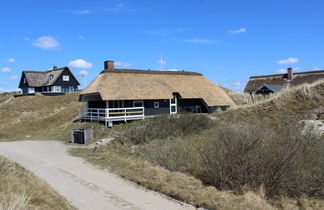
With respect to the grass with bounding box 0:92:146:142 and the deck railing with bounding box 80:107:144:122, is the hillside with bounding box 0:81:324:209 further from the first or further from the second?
the grass with bounding box 0:92:146:142

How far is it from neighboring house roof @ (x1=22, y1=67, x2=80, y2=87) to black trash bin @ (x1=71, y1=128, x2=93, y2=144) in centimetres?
Answer: 4034

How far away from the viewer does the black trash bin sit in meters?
22.3

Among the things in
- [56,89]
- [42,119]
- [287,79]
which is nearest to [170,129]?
[42,119]

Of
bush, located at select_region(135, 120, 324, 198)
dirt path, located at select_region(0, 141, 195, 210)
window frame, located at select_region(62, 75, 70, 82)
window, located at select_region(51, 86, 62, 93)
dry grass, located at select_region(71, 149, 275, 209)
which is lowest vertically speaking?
dirt path, located at select_region(0, 141, 195, 210)

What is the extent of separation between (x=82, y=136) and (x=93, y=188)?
1333cm

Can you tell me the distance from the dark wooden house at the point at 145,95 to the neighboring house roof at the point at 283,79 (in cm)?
1709

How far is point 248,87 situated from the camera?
51.9 meters

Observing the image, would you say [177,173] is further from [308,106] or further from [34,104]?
[34,104]

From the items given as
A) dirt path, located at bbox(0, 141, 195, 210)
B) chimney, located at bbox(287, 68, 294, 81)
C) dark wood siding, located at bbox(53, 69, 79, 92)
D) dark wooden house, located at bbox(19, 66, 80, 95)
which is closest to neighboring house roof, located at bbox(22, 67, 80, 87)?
dark wooden house, located at bbox(19, 66, 80, 95)

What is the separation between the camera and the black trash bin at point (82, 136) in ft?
73.0

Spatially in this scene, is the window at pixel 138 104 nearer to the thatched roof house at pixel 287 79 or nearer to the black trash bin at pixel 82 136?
the black trash bin at pixel 82 136

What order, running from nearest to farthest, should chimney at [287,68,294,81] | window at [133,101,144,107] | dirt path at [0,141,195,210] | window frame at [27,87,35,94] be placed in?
1. dirt path at [0,141,195,210]
2. window at [133,101,144,107]
3. chimney at [287,68,294,81]
4. window frame at [27,87,35,94]

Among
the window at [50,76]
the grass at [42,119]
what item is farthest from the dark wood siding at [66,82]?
the grass at [42,119]

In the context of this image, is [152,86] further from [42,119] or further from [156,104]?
[42,119]
